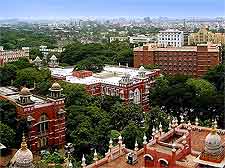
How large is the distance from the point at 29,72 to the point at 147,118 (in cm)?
1091

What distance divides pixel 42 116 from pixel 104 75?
1218cm

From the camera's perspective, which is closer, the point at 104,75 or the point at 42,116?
the point at 42,116

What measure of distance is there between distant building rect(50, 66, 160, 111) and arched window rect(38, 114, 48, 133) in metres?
7.82

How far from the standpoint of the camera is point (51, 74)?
111 ft

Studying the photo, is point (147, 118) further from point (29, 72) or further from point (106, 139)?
point (29, 72)

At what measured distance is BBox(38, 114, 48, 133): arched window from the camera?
2203 cm

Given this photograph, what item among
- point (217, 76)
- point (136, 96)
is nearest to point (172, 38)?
point (217, 76)

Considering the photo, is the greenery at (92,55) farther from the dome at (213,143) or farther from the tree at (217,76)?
the dome at (213,143)

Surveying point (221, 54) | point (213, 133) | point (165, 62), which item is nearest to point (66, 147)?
point (213, 133)

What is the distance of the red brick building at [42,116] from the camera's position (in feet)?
Result: 70.4

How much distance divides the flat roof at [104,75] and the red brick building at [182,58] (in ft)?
22.0

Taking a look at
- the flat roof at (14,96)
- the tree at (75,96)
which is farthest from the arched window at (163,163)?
the tree at (75,96)

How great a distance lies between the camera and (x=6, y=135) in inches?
783

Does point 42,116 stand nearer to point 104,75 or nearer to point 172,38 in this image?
point 104,75
